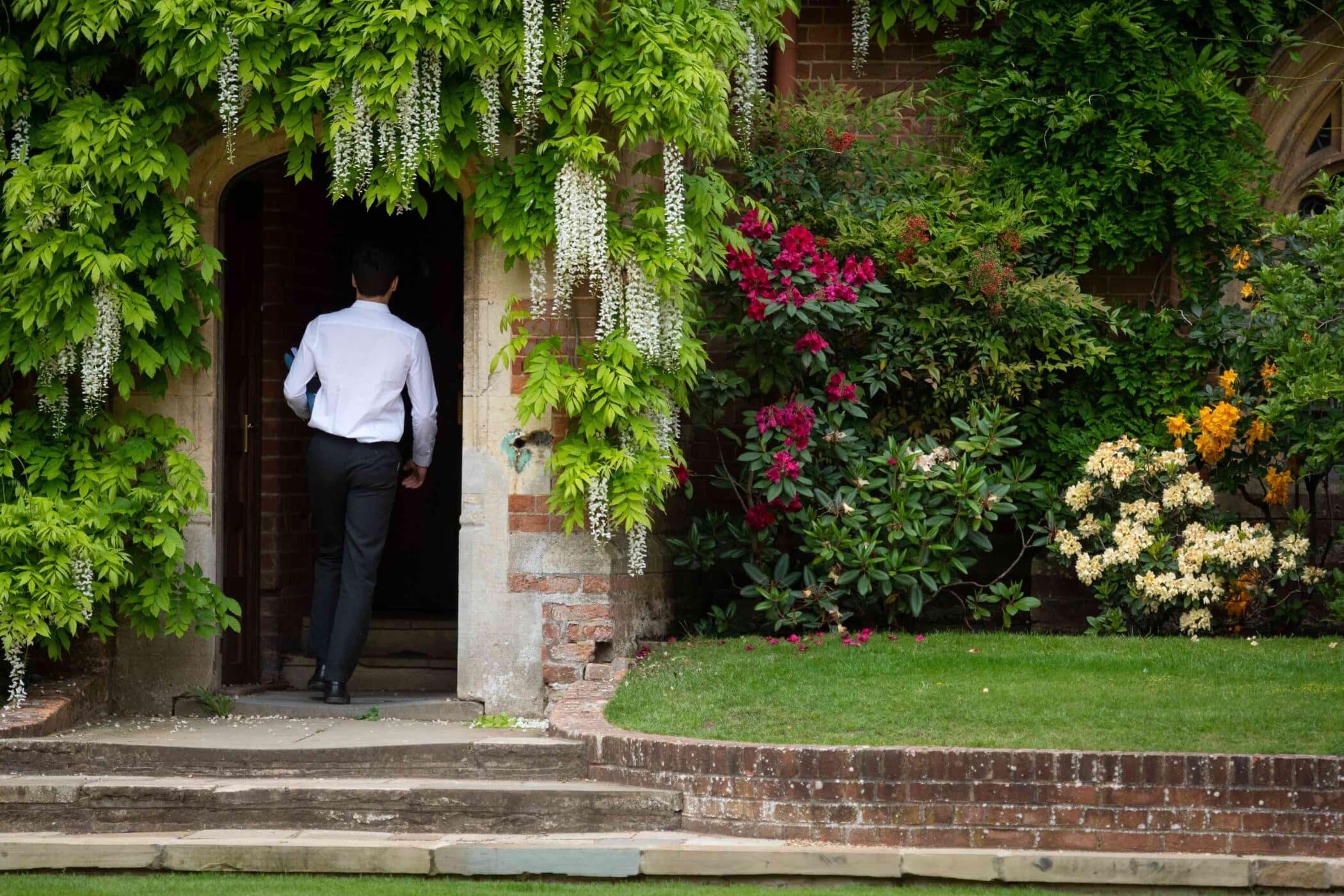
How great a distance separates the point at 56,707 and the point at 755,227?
415cm

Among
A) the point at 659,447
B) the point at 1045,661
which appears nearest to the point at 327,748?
the point at 659,447

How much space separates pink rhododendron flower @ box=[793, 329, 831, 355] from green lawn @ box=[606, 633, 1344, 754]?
152 centimetres

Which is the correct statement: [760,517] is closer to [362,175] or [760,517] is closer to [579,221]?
[579,221]

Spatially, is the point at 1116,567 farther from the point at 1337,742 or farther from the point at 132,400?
the point at 132,400

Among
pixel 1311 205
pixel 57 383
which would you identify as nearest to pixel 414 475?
pixel 57 383

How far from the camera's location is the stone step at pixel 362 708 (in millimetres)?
7477

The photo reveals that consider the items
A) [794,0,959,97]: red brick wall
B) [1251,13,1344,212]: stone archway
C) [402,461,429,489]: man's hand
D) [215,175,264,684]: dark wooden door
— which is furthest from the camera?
[794,0,959,97]: red brick wall

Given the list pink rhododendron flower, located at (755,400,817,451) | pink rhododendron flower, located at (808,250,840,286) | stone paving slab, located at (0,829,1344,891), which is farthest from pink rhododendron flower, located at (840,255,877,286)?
stone paving slab, located at (0,829,1344,891)

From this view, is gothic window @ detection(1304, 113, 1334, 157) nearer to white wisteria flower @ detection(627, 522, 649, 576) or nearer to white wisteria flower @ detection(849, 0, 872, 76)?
white wisteria flower @ detection(849, 0, 872, 76)

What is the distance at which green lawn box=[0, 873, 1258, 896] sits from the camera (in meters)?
5.34

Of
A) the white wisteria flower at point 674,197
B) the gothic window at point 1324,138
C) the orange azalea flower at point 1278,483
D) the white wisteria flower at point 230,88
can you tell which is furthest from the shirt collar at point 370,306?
the gothic window at point 1324,138

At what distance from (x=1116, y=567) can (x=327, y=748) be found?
418 centimetres

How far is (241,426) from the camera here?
8219mm

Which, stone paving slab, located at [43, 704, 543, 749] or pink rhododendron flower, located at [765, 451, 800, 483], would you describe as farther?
pink rhododendron flower, located at [765, 451, 800, 483]
